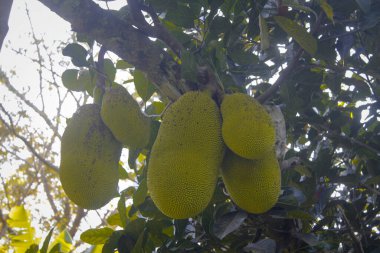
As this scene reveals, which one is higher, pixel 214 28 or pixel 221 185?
pixel 214 28

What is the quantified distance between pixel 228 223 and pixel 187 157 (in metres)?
0.23

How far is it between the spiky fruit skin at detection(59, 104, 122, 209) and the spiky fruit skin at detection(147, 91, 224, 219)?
0.64ft

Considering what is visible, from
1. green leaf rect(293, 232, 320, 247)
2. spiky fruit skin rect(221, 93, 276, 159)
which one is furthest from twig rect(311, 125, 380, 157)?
spiky fruit skin rect(221, 93, 276, 159)

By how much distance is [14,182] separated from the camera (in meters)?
6.21

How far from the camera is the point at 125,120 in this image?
1.21m

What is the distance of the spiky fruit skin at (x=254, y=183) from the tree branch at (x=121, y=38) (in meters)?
0.34

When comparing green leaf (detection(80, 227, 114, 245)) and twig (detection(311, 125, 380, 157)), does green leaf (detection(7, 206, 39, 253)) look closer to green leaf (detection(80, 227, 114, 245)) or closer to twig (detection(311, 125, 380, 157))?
green leaf (detection(80, 227, 114, 245))

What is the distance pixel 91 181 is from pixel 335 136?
935 mm

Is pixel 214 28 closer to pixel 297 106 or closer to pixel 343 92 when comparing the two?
pixel 297 106

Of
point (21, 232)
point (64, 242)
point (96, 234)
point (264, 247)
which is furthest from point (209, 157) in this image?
point (21, 232)

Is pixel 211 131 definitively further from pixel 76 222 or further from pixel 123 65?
pixel 76 222

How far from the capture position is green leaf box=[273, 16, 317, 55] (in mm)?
1103

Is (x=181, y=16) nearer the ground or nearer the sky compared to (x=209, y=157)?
nearer the sky

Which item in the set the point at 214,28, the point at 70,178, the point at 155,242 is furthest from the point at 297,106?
the point at 70,178
